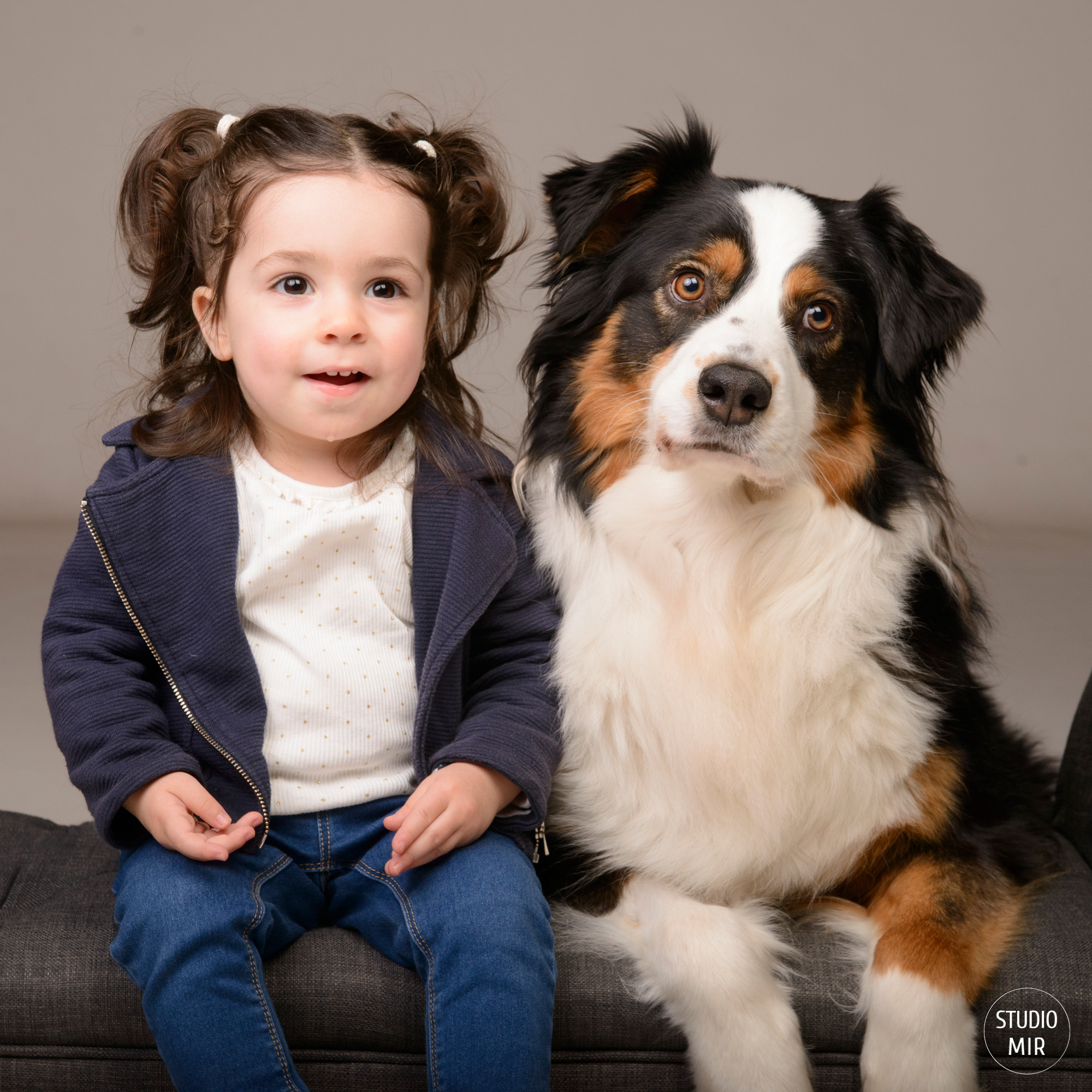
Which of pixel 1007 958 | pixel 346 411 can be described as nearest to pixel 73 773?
pixel 346 411

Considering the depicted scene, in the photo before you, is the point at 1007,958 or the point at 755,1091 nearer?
the point at 755,1091

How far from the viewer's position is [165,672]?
6.61 feet

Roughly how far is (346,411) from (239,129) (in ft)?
1.78

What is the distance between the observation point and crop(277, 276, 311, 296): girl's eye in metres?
2.06

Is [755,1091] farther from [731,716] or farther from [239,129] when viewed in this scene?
[239,129]

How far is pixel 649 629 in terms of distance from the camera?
2.18 m

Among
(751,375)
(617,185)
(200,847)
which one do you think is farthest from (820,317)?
(200,847)

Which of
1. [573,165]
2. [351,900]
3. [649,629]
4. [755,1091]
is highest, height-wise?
[573,165]

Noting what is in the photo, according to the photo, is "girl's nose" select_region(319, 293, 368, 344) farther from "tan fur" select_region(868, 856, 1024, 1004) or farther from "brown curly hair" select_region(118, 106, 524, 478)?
"tan fur" select_region(868, 856, 1024, 1004)

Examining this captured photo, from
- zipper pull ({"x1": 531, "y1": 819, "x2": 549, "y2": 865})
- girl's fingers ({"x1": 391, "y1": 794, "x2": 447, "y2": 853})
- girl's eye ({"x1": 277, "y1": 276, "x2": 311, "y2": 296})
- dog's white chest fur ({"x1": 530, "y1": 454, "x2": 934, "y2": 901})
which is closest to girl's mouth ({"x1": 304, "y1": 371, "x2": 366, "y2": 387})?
girl's eye ({"x1": 277, "y1": 276, "x2": 311, "y2": 296})

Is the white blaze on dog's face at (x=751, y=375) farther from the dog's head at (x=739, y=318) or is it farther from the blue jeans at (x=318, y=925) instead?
A: the blue jeans at (x=318, y=925)

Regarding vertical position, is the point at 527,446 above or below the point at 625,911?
above

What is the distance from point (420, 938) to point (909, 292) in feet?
4.36

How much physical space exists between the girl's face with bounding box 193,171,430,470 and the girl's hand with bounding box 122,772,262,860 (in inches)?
24.1
